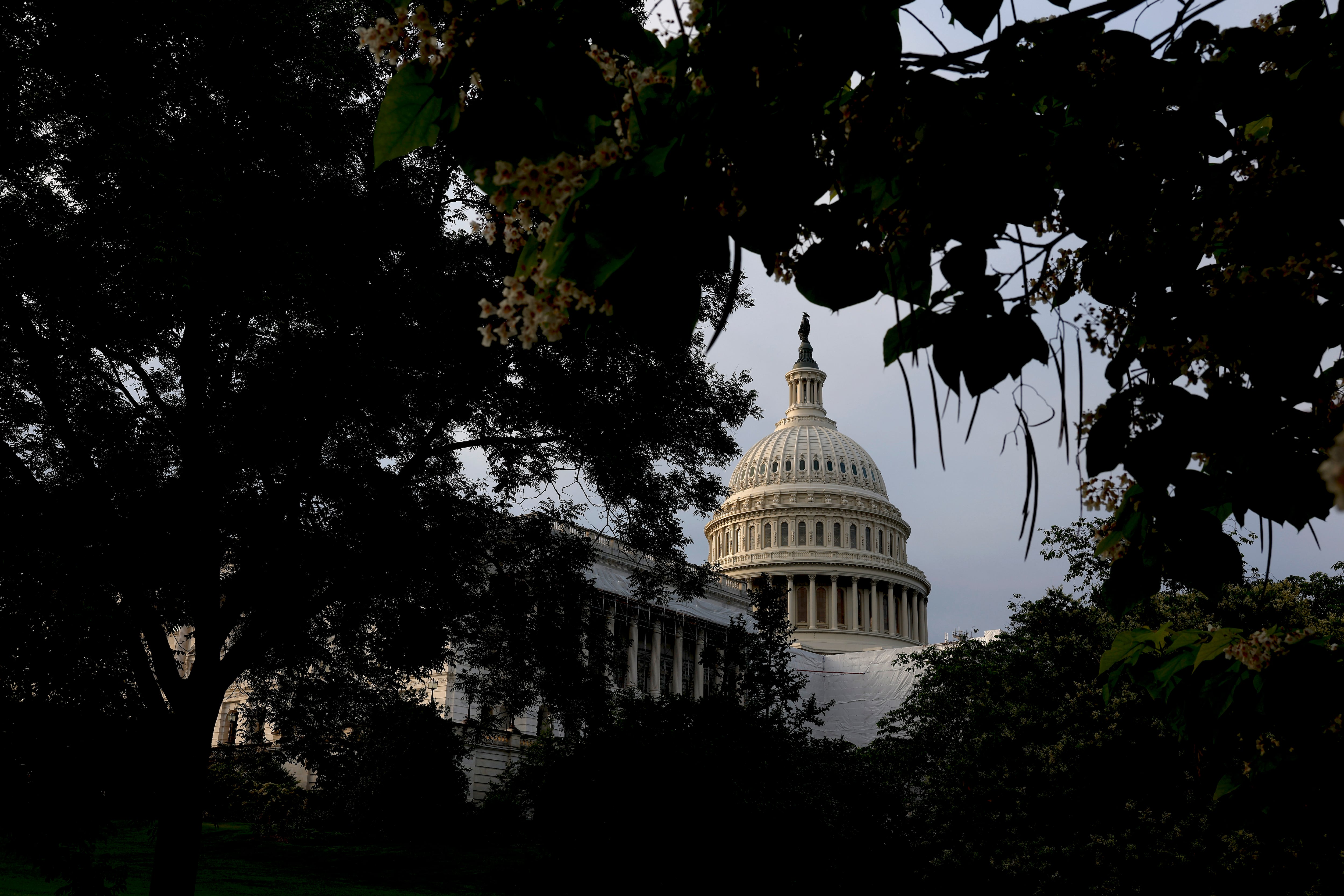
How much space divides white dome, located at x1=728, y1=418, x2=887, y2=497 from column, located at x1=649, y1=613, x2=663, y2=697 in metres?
33.4

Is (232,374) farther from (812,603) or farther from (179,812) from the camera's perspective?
(812,603)

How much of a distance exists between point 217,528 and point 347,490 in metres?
1.52

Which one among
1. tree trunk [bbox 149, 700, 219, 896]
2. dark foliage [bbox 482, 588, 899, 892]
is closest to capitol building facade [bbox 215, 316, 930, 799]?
dark foliage [bbox 482, 588, 899, 892]

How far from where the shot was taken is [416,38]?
9.24ft

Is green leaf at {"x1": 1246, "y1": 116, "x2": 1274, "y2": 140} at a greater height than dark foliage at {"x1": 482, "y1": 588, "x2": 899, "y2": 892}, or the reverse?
green leaf at {"x1": 1246, "y1": 116, "x2": 1274, "y2": 140}

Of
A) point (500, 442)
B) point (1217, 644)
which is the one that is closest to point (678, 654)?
point (500, 442)

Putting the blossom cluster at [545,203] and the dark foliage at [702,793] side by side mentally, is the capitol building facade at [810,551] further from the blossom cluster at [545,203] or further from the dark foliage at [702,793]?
the blossom cluster at [545,203]

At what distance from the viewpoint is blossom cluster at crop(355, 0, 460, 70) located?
7.83 feet

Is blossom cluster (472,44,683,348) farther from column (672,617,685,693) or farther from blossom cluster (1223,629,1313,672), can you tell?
column (672,617,685,693)

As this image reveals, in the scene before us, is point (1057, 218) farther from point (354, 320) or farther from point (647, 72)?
point (354, 320)

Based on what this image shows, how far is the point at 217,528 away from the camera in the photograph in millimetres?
12914

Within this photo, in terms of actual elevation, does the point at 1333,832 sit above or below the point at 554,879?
above

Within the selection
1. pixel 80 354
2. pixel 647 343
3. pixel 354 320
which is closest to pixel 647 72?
pixel 647 343

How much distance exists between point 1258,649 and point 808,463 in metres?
103
